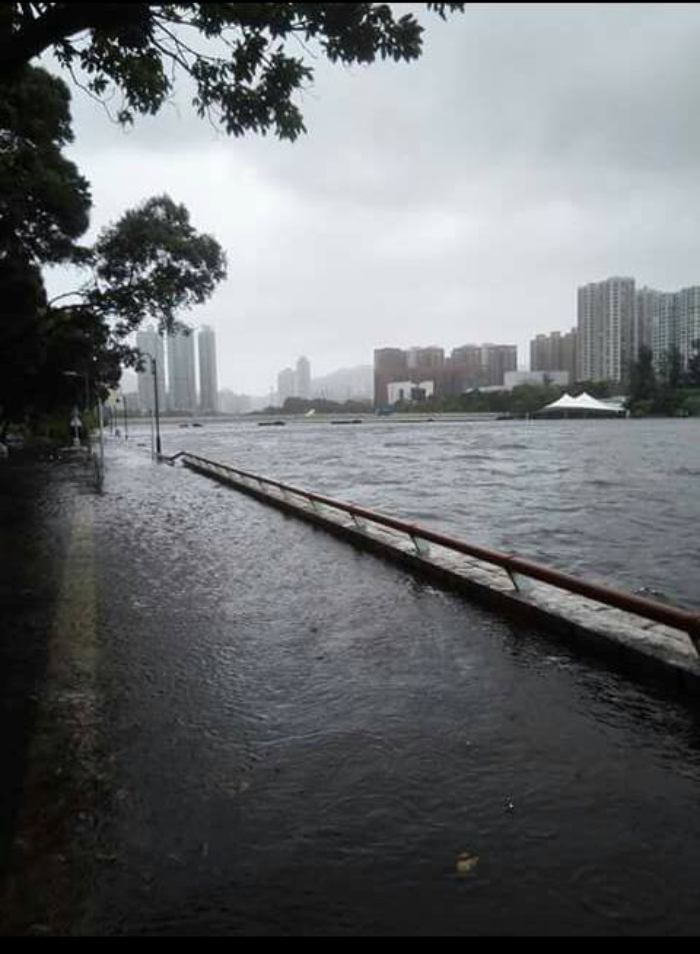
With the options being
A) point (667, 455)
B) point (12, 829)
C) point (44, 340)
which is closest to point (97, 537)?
point (12, 829)

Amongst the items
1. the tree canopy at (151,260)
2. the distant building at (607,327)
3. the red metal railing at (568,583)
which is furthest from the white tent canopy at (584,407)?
the red metal railing at (568,583)

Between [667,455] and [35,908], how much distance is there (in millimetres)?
37945

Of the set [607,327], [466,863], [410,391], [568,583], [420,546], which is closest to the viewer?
[466,863]

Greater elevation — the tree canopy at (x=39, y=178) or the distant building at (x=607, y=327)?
the distant building at (x=607, y=327)

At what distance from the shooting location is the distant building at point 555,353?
181 m

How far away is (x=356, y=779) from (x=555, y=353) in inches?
7894

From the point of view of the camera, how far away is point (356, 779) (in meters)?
3.32

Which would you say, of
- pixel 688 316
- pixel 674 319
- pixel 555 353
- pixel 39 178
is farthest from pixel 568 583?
pixel 555 353

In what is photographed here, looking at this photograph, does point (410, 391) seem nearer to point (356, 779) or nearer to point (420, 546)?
point (420, 546)

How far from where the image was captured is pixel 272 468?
31.5 metres

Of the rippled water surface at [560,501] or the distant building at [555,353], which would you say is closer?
the rippled water surface at [560,501]

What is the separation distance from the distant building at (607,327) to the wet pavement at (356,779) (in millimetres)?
152633

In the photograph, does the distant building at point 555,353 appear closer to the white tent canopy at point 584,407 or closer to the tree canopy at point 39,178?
the white tent canopy at point 584,407

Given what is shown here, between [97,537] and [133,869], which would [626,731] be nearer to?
[133,869]
